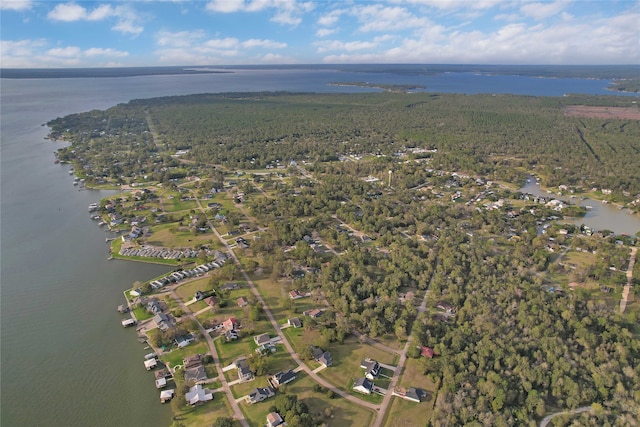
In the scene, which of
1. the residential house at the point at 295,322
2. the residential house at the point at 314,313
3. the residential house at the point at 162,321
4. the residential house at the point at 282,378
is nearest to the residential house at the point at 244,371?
the residential house at the point at 282,378

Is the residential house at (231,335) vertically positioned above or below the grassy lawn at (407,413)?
above

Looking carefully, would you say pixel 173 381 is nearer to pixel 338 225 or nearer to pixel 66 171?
pixel 338 225

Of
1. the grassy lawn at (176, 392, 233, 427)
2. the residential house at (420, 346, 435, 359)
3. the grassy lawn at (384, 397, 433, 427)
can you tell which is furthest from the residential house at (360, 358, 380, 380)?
the grassy lawn at (176, 392, 233, 427)

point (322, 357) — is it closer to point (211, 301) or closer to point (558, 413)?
point (211, 301)

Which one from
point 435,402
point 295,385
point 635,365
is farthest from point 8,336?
point 635,365

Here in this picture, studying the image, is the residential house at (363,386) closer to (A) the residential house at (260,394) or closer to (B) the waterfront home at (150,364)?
(A) the residential house at (260,394)

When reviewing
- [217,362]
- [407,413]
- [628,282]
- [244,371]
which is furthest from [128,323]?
[628,282]
